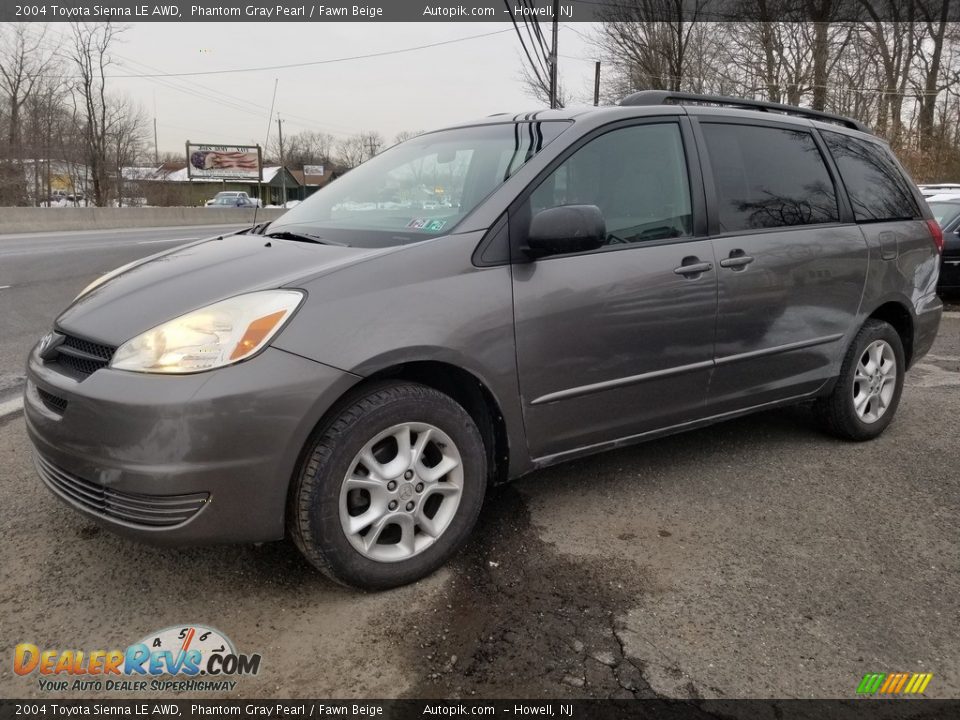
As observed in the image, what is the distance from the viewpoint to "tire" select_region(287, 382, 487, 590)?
2332 mm

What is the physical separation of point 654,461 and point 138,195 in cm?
4724

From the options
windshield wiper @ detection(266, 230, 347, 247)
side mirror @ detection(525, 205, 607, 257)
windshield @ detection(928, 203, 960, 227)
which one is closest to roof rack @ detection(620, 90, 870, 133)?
side mirror @ detection(525, 205, 607, 257)

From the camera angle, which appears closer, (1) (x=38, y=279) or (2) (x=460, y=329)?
(2) (x=460, y=329)

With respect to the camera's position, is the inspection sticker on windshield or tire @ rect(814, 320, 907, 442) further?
tire @ rect(814, 320, 907, 442)

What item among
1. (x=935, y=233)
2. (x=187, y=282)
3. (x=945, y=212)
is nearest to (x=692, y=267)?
(x=187, y=282)

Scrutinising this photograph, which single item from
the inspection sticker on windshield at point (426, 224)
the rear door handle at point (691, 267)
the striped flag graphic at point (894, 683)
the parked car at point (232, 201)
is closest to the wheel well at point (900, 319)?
the rear door handle at point (691, 267)

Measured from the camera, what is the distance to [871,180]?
4133 millimetres

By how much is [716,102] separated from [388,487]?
8.44ft

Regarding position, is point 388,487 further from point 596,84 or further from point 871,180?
point 596,84

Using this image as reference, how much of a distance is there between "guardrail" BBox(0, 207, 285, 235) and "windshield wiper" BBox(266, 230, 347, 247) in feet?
46.4

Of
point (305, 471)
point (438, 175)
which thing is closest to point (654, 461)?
point (438, 175)

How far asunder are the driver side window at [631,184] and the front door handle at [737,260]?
8.9 inches

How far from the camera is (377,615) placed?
7.86 ft

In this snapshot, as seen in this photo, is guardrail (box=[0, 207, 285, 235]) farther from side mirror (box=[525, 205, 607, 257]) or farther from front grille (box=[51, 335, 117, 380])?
side mirror (box=[525, 205, 607, 257])
